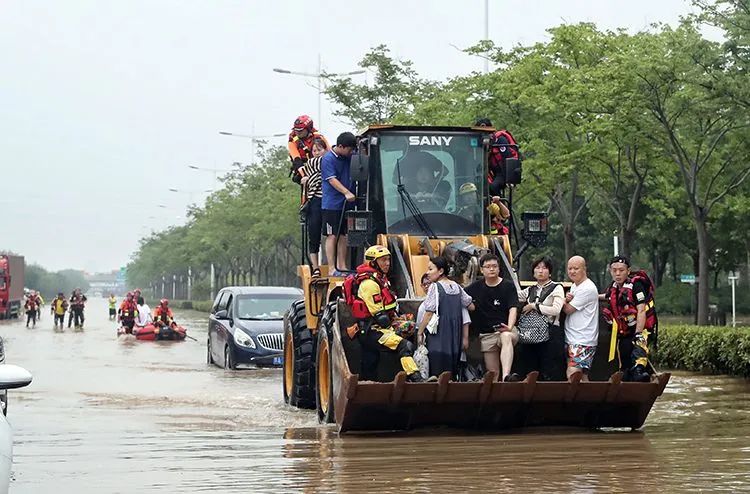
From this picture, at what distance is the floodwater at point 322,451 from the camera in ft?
32.4

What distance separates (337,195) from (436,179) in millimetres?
1211

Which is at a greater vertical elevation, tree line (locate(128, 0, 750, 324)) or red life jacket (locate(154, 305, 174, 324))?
tree line (locate(128, 0, 750, 324))

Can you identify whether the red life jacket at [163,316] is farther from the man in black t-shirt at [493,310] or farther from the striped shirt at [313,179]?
the man in black t-shirt at [493,310]

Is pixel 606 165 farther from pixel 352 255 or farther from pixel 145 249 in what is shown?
pixel 145 249

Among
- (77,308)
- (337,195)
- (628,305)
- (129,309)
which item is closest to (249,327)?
(337,195)

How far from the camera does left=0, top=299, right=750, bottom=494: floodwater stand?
9875 mm

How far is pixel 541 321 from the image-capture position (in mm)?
13711

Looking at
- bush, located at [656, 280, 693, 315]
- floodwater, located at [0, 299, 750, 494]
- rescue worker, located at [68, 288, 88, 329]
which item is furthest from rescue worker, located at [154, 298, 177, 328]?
floodwater, located at [0, 299, 750, 494]

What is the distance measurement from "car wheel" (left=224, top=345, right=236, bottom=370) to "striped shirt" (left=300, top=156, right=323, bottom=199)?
32.6 feet

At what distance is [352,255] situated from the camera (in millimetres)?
16391

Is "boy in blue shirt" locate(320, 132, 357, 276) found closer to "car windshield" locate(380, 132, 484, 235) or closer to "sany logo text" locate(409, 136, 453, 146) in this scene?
"car windshield" locate(380, 132, 484, 235)

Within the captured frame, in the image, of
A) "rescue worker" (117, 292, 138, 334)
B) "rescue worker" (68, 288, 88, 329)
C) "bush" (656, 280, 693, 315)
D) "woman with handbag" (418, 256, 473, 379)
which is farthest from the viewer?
"bush" (656, 280, 693, 315)

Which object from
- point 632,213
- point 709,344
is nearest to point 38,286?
point 632,213

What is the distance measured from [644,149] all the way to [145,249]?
457 ft
